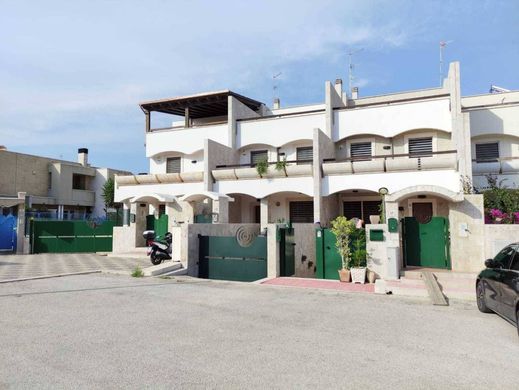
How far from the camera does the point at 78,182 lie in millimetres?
44125

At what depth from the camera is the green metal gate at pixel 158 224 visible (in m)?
20.8

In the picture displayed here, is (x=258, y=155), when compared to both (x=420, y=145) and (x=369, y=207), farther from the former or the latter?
(x=420, y=145)

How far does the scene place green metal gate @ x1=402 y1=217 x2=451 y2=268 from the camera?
13.0 meters

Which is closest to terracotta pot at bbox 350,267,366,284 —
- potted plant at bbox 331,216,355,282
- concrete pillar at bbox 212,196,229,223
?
potted plant at bbox 331,216,355,282

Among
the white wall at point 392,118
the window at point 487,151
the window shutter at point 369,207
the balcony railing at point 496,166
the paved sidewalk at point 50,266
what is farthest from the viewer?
the window shutter at point 369,207

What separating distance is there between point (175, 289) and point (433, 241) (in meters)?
8.75

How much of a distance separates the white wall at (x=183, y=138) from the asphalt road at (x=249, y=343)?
52.9ft

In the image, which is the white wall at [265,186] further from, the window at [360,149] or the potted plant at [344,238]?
the potted plant at [344,238]

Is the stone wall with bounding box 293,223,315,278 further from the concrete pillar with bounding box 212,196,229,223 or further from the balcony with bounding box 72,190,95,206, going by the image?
the balcony with bounding box 72,190,95,206

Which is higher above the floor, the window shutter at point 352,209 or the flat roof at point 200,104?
the flat roof at point 200,104

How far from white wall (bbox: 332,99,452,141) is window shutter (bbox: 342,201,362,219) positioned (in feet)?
12.7

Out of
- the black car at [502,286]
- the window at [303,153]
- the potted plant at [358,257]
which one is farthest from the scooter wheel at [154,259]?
the black car at [502,286]

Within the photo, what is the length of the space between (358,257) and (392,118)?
1094 cm

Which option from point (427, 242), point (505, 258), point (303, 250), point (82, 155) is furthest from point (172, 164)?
point (82, 155)
